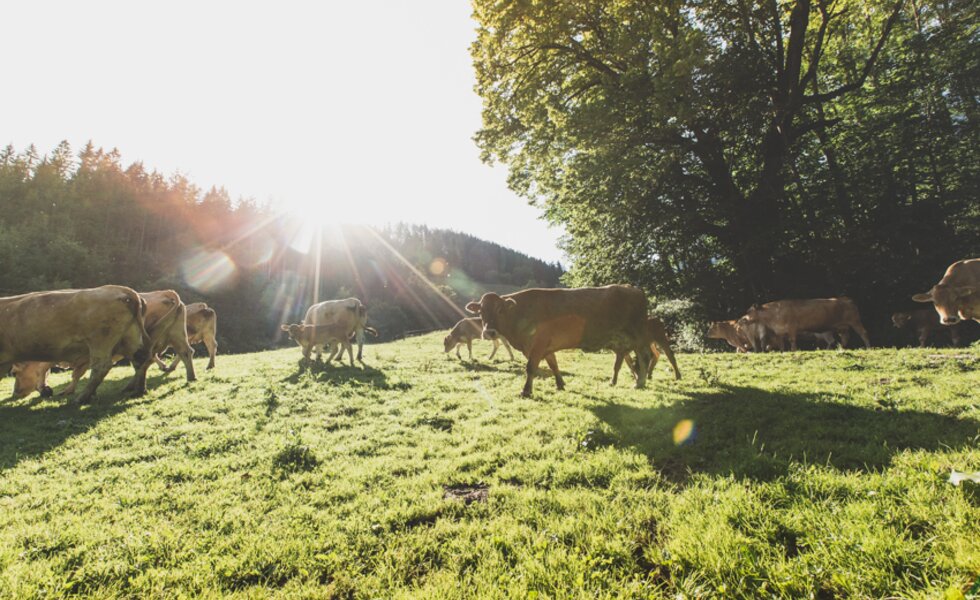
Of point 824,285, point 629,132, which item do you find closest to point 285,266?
point 629,132

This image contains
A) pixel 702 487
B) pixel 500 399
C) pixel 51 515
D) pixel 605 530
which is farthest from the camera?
pixel 500 399

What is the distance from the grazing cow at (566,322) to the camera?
8484mm

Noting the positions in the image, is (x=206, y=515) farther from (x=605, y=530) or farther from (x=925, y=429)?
(x=925, y=429)

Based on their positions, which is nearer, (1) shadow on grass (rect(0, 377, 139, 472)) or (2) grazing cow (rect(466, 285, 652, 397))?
(1) shadow on grass (rect(0, 377, 139, 472))

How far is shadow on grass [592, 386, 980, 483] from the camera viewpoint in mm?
3738

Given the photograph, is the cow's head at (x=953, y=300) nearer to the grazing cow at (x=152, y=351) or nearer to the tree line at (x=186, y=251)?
the grazing cow at (x=152, y=351)

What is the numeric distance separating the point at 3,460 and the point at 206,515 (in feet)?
13.7

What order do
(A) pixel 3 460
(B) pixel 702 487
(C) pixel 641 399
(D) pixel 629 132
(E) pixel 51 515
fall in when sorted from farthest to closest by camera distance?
(D) pixel 629 132
(C) pixel 641 399
(A) pixel 3 460
(E) pixel 51 515
(B) pixel 702 487

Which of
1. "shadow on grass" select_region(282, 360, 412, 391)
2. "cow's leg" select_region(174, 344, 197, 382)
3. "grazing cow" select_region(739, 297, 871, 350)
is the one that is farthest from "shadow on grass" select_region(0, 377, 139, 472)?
"grazing cow" select_region(739, 297, 871, 350)

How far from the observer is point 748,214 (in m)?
16.9

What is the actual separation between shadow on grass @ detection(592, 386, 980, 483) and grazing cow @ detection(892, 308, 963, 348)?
13124 millimetres

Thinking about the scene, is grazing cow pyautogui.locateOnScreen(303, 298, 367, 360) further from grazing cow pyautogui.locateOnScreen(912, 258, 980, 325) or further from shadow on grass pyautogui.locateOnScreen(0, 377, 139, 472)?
grazing cow pyautogui.locateOnScreen(912, 258, 980, 325)

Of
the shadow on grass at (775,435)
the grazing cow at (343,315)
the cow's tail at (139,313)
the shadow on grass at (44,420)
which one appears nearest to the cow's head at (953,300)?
the shadow on grass at (775,435)

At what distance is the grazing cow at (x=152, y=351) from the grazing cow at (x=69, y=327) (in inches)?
26.8
